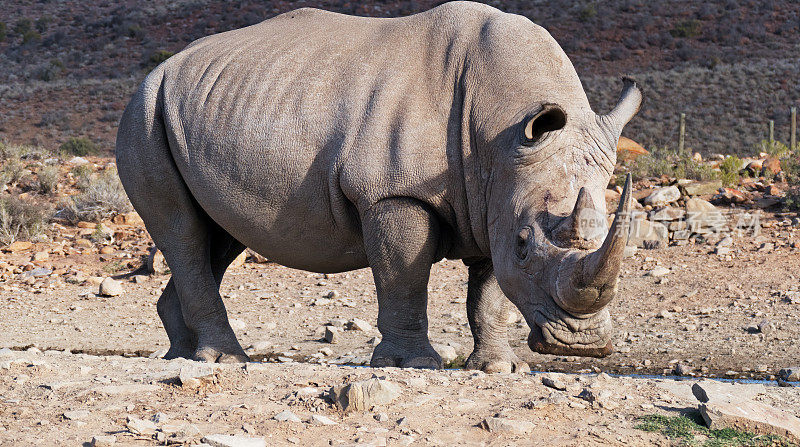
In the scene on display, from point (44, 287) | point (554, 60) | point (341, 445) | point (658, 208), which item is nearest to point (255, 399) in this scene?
point (341, 445)

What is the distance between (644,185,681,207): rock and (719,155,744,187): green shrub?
131cm

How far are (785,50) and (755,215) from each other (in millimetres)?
25137

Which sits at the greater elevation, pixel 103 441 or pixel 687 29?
pixel 103 441

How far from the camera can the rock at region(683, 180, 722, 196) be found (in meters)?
13.5

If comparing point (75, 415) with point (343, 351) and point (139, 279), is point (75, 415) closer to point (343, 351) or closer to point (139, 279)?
point (343, 351)

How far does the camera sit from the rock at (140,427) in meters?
4.30

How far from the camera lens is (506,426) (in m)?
4.36

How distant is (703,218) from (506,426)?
829 centimetres

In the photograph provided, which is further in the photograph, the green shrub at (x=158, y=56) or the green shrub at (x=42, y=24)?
the green shrub at (x=42, y=24)

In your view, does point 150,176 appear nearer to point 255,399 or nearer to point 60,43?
point 255,399

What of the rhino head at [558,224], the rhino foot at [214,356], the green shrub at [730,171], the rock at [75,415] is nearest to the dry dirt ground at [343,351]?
the rock at [75,415]

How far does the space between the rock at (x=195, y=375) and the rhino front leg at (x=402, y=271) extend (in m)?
1.20

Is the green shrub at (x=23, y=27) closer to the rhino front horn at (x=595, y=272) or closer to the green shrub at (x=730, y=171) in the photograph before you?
the green shrub at (x=730, y=171)

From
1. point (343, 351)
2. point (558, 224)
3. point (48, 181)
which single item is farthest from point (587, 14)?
point (558, 224)
